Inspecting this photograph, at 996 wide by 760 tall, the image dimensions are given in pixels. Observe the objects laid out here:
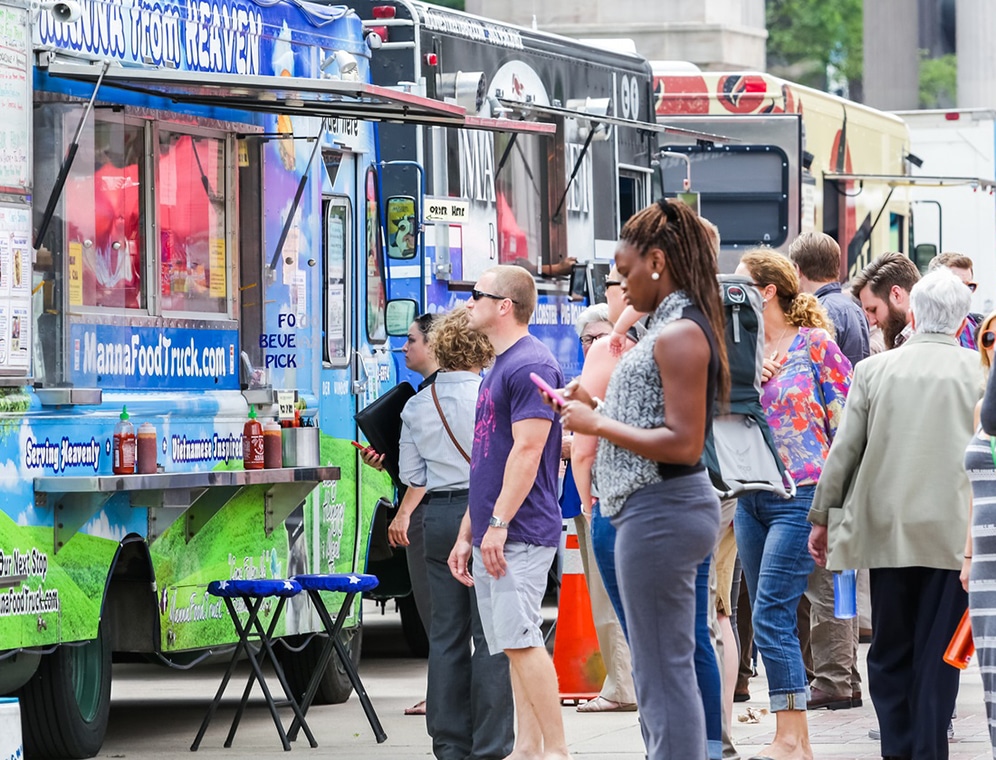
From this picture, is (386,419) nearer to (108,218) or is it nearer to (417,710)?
(108,218)

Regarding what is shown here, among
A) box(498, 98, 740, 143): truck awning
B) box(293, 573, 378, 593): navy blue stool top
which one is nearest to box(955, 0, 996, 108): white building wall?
box(498, 98, 740, 143): truck awning

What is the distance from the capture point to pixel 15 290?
26.8ft

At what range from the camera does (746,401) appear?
8133 mm

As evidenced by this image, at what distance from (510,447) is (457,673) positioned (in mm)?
1139

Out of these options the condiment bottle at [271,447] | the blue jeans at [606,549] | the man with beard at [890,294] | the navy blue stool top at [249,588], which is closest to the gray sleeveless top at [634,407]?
the blue jeans at [606,549]

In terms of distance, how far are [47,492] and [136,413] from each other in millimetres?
655

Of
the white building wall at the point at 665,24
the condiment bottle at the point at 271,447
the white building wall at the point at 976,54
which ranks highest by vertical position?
the white building wall at the point at 976,54

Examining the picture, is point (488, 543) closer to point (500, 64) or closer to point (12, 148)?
point (12, 148)

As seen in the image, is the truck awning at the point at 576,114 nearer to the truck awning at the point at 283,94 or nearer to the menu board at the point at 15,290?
the truck awning at the point at 283,94

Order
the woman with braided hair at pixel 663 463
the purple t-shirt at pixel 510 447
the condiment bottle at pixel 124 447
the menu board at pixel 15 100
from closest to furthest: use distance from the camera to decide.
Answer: the woman with braided hair at pixel 663 463, the purple t-shirt at pixel 510 447, the menu board at pixel 15 100, the condiment bottle at pixel 124 447

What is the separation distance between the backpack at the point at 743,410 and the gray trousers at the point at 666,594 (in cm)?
174

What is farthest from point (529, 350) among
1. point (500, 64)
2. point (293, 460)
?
point (500, 64)

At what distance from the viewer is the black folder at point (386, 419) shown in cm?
946

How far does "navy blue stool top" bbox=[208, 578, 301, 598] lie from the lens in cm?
925
